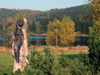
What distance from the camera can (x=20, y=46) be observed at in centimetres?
807

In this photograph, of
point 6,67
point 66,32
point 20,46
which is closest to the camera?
point 20,46

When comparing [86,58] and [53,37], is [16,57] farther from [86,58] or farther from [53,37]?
[53,37]

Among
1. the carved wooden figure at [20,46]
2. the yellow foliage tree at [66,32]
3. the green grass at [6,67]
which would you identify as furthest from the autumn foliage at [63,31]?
the carved wooden figure at [20,46]

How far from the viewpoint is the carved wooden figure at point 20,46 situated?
7.93 meters

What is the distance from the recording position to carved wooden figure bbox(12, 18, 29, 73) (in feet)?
26.0

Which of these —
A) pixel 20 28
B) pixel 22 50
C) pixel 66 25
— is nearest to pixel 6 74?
pixel 22 50

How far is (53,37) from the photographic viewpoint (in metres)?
43.1

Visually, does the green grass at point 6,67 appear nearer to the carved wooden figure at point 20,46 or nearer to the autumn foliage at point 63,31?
the carved wooden figure at point 20,46

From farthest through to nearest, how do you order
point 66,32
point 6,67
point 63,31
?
point 66,32 < point 63,31 < point 6,67

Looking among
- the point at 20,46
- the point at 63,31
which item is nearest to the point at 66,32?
the point at 63,31

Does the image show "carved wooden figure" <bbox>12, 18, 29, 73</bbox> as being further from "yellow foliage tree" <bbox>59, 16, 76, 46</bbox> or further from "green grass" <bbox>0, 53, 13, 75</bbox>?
"yellow foliage tree" <bbox>59, 16, 76, 46</bbox>

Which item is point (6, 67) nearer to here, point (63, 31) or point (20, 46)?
point (20, 46)

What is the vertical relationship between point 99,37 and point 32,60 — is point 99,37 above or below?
above

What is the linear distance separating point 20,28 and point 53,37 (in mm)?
35044
